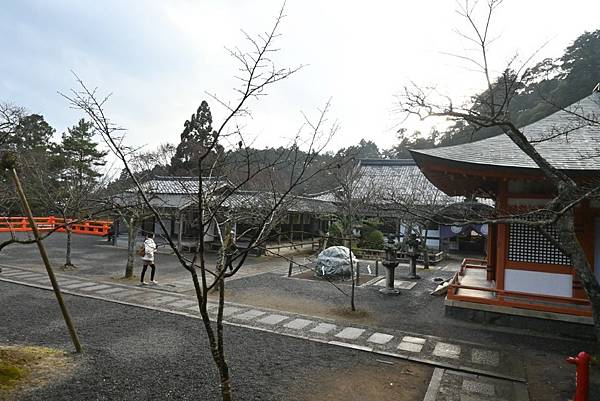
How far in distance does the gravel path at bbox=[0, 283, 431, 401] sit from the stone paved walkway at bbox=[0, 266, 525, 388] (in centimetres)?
43

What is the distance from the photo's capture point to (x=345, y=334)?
7453mm

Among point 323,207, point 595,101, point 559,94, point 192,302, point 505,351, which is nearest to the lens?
point 505,351

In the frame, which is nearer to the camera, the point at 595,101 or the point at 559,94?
the point at 595,101

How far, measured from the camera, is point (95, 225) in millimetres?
28422

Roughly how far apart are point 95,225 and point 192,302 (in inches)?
888

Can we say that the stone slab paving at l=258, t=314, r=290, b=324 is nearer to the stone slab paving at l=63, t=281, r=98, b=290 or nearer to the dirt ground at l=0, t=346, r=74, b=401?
the dirt ground at l=0, t=346, r=74, b=401

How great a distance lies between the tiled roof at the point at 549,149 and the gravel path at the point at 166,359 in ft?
15.1

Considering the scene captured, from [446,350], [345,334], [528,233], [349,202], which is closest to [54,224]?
[349,202]

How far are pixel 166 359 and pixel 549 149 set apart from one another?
8.70 m

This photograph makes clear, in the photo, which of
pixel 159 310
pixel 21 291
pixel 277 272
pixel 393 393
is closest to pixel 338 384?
pixel 393 393

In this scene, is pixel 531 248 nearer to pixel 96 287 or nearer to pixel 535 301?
pixel 535 301

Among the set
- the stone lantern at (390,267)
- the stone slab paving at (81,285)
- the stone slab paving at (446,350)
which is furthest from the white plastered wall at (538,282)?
the stone slab paving at (81,285)

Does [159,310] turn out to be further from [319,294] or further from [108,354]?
[319,294]

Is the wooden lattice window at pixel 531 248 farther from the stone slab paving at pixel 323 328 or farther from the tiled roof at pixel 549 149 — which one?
the stone slab paving at pixel 323 328
